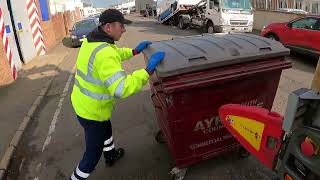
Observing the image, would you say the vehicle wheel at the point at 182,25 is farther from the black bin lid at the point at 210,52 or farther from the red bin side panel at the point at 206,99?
the red bin side panel at the point at 206,99

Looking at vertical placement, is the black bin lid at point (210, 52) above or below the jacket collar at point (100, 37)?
below

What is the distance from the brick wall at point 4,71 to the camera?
8.88 metres

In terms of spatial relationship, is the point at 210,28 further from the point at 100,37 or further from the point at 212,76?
the point at 100,37

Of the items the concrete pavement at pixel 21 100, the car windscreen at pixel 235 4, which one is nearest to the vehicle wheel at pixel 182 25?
the car windscreen at pixel 235 4

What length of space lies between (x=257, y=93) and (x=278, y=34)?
8.42 meters

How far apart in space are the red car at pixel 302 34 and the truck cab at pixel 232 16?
17.2ft

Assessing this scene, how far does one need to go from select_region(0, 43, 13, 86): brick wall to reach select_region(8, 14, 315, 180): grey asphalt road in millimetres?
1701

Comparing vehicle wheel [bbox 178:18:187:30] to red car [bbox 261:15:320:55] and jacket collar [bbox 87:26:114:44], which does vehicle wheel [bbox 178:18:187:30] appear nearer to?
red car [bbox 261:15:320:55]

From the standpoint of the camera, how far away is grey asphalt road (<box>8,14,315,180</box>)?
4.39m

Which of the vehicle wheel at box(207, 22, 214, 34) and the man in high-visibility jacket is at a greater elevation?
the man in high-visibility jacket

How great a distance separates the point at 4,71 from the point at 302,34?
8739 mm

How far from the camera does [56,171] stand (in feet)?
15.6

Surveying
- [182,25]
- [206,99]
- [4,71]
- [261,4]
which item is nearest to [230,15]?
[261,4]

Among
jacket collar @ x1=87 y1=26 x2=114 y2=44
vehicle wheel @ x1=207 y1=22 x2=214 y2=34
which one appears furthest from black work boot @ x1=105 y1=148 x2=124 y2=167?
vehicle wheel @ x1=207 y1=22 x2=214 y2=34
